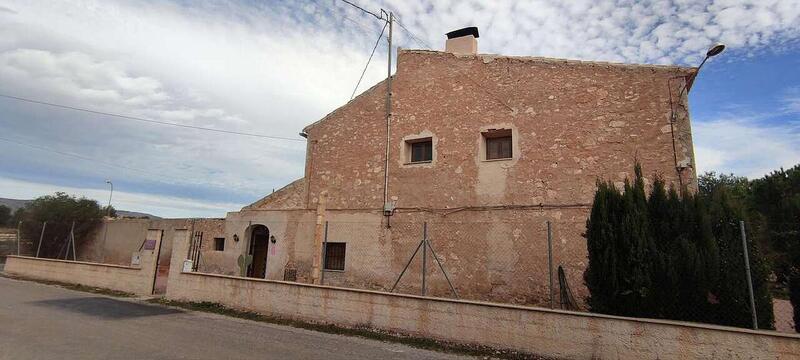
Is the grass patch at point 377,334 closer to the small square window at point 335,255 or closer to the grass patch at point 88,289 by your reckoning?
the small square window at point 335,255

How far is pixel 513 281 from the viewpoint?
1055 centimetres

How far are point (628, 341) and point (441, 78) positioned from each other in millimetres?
8941

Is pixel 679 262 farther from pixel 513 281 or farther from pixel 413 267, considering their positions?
pixel 413 267

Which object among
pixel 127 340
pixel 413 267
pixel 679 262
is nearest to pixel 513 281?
pixel 413 267

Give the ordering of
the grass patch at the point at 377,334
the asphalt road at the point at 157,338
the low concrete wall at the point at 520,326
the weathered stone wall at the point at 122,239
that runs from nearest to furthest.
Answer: the low concrete wall at the point at 520,326
the asphalt road at the point at 157,338
the grass patch at the point at 377,334
the weathered stone wall at the point at 122,239

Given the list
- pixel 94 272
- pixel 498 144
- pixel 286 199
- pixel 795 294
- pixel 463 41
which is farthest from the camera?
pixel 286 199

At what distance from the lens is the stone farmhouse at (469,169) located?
10.3 meters

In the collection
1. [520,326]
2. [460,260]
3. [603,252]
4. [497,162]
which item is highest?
[497,162]

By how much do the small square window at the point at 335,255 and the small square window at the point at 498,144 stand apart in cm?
516

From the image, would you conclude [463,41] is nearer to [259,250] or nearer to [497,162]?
[497,162]

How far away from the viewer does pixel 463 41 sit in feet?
A: 45.4

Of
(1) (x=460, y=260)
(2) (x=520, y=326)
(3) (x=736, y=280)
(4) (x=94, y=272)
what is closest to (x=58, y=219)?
(4) (x=94, y=272)

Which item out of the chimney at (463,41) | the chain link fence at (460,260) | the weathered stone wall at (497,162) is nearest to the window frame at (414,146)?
the weathered stone wall at (497,162)

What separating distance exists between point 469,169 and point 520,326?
19.2 ft
